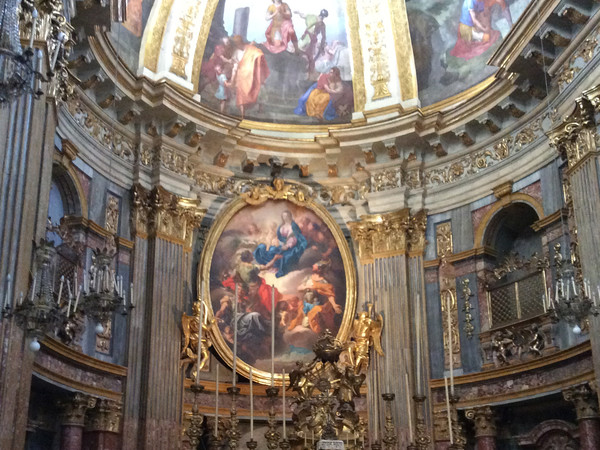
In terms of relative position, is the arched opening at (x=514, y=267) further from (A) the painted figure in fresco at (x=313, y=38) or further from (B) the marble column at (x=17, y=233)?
(B) the marble column at (x=17, y=233)

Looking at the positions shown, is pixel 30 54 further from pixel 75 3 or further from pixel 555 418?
pixel 555 418

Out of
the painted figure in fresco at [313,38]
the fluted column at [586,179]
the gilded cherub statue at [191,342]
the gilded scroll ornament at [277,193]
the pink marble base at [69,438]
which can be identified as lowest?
the pink marble base at [69,438]

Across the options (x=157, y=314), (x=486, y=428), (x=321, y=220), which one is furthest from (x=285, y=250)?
(x=486, y=428)

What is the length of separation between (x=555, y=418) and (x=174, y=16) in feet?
34.8

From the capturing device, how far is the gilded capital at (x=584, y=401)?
39.4ft

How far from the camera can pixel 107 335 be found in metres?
13.7

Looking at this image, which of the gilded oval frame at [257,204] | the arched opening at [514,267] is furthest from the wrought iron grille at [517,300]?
the gilded oval frame at [257,204]

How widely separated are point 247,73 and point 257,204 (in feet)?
10.1

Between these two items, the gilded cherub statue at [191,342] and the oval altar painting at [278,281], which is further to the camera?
the oval altar painting at [278,281]

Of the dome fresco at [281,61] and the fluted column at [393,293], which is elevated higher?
the dome fresco at [281,61]

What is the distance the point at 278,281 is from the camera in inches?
648

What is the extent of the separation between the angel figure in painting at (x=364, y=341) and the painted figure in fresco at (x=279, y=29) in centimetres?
650

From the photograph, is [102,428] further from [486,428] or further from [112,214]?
[486,428]

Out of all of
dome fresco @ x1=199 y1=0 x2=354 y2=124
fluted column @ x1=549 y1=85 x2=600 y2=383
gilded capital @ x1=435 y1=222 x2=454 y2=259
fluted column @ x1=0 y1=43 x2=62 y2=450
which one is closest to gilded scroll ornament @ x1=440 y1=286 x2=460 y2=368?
gilded capital @ x1=435 y1=222 x2=454 y2=259
